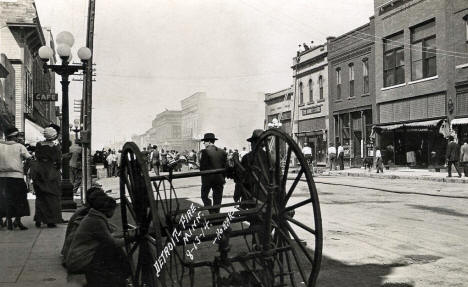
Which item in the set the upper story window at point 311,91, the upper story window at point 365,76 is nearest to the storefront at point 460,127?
the upper story window at point 365,76

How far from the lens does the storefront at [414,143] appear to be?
27337 millimetres

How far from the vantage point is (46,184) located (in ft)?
30.1

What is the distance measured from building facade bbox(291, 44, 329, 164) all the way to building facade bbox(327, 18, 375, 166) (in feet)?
3.78

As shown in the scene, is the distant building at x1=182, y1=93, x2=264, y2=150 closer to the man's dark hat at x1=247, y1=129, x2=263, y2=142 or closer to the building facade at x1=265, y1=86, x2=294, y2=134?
the building facade at x1=265, y1=86, x2=294, y2=134

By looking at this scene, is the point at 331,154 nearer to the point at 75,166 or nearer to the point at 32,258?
the point at 75,166

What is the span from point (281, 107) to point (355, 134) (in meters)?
14.6

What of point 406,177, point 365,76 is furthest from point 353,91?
point 406,177

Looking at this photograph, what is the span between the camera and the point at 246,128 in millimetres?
77062

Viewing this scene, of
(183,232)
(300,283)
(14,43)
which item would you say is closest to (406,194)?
(300,283)

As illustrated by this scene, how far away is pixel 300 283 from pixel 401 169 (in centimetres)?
2592

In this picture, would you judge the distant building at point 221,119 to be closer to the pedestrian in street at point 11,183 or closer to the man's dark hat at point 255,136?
the pedestrian in street at point 11,183

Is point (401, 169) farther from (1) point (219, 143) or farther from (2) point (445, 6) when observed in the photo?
(1) point (219, 143)

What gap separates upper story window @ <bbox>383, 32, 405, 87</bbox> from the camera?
3119 cm

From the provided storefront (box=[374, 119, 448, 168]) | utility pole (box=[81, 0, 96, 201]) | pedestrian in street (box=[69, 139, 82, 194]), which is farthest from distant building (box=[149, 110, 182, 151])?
utility pole (box=[81, 0, 96, 201])
